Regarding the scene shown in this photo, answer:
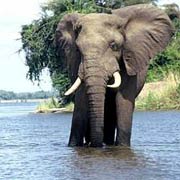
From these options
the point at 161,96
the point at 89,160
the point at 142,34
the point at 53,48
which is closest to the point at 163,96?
the point at 161,96

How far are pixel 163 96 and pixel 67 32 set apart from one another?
895 inches

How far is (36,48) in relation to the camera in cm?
4744

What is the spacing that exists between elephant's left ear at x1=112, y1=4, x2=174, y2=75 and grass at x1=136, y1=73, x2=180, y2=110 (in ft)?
70.0

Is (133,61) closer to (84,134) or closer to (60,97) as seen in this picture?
(84,134)

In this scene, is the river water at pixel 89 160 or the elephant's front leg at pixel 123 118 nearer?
the river water at pixel 89 160

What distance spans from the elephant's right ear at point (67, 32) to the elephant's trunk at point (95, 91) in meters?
1.72

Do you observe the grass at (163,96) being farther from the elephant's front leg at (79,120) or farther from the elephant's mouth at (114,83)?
the elephant's mouth at (114,83)

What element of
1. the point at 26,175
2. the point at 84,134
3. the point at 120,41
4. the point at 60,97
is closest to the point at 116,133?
the point at 84,134

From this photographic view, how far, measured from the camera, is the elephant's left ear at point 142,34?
1596cm

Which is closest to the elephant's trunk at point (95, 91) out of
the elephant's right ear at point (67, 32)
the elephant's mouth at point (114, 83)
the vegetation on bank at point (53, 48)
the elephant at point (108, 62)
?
the elephant at point (108, 62)

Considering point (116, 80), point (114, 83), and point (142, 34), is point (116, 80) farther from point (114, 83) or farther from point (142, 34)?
point (142, 34)

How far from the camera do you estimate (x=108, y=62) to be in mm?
14977

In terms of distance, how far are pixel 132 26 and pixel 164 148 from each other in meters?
2.63

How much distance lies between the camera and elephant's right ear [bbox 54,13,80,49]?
16.3 m
